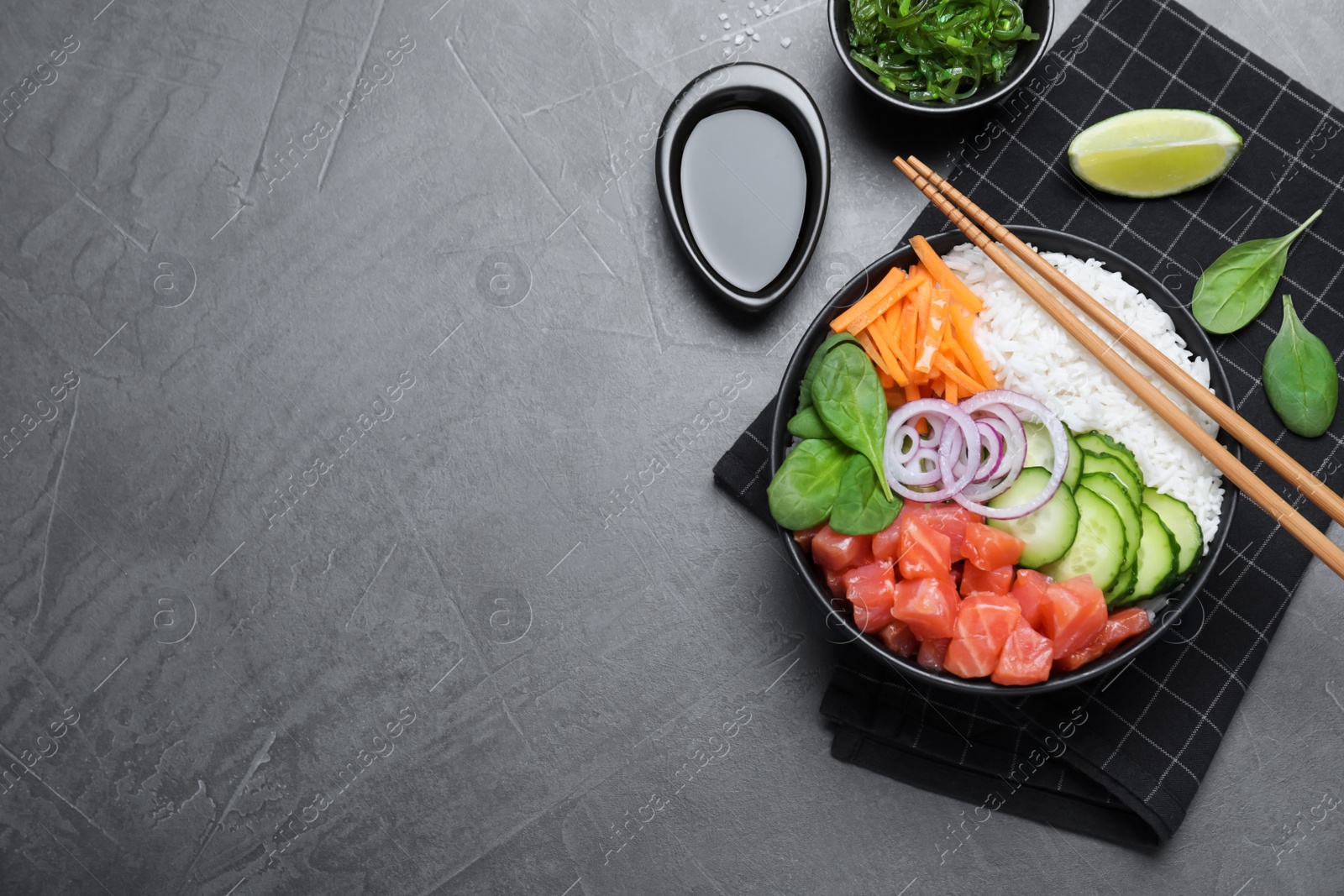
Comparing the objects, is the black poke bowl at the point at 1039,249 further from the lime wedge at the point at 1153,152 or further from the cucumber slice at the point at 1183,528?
the lime wedge at the point at 1153,152

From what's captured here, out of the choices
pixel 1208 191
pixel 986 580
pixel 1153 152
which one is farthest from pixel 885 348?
pixel 1208 191

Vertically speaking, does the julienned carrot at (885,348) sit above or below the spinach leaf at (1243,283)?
above

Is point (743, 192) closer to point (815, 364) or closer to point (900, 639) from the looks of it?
point (815, 364)

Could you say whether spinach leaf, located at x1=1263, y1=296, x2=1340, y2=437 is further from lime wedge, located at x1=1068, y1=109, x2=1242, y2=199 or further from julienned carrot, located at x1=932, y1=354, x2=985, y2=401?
julienned carrot, located at x1=932, y1=354, x2=985, y2=401

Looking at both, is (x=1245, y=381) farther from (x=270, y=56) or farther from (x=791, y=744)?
(x=270, y=56)

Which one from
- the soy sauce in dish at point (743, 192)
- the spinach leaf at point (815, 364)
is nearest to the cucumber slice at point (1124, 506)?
the spinach leaf at point (815, 364)
